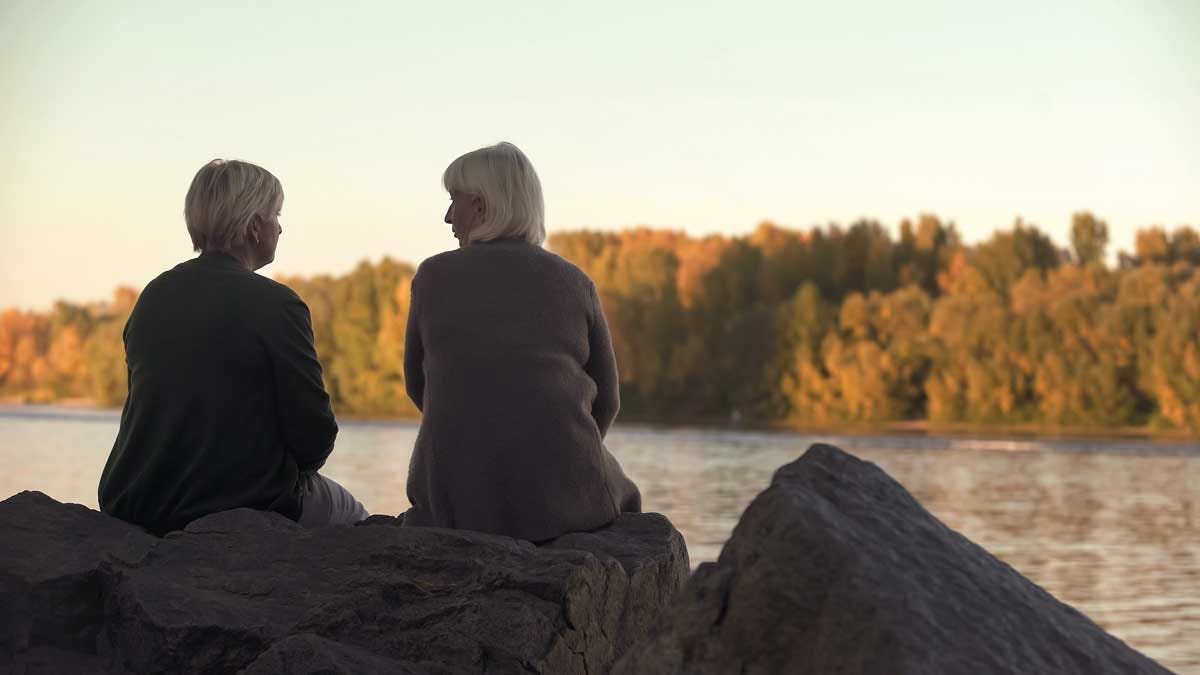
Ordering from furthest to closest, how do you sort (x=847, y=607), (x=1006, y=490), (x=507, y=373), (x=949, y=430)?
1. (x=949, y=430)
2. (x=1006, y=490)
3. (x=507, y=373)
4. (x=847, y=607)

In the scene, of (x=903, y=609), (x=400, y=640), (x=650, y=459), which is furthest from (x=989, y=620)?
(x=650, y=459)

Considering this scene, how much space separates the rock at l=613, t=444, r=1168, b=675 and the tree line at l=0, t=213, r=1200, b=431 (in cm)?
5223

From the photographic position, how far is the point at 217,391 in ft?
13.3

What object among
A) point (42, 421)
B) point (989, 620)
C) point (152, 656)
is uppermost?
point (989, 620)

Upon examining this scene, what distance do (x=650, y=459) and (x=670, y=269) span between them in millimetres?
38050

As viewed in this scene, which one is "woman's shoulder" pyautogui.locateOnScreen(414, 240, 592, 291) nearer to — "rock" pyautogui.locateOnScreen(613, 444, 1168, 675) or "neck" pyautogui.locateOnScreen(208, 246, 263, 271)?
"neck" pyautogui.locateOnScreen(208, 246, 263, 271)

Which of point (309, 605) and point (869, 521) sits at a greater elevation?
point (869, 521)

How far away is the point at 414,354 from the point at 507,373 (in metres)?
0.36

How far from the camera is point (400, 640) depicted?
3.24m

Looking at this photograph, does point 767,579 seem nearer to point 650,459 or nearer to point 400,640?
point 400,640

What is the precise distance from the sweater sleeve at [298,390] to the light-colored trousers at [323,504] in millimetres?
149

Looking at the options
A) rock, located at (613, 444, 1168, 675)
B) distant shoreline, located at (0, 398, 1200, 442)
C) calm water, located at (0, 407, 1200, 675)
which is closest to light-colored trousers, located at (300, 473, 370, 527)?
rock, located at (613, 444, 1168, 675)

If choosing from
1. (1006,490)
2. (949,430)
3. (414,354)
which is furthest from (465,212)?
(949,430)

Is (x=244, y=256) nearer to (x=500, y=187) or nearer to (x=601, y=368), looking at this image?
(x=500, y=187)
